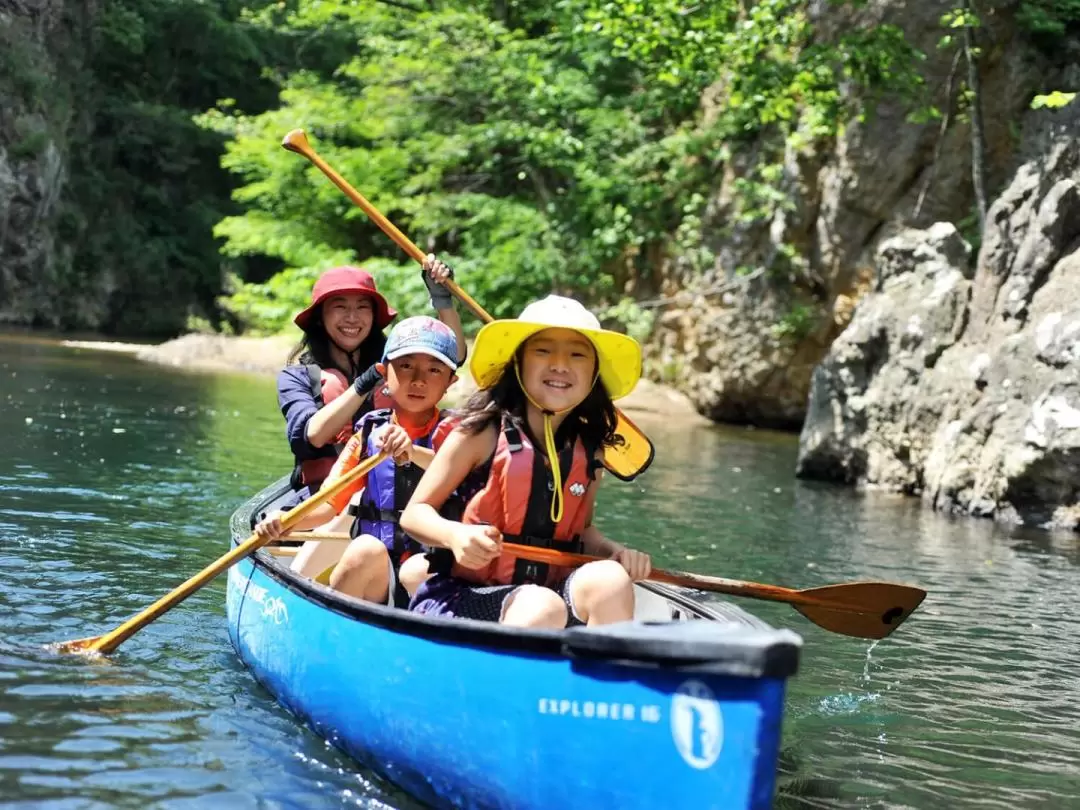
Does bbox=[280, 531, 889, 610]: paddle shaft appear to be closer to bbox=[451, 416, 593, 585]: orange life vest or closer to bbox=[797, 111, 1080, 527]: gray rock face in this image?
bbox=[451, 416, 593, 585]: orange life vest

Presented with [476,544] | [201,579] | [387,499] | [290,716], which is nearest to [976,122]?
[387,499]

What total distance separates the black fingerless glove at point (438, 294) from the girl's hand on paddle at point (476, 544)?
2292mm

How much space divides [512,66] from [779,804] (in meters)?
16.9

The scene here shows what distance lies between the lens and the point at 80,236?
31.0 meters

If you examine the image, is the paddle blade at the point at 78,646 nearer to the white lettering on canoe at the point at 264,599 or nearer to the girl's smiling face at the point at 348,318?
the white lettering on canoe at the point at 264,599

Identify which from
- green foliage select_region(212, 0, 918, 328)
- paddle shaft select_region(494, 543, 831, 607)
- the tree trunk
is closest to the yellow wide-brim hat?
paddle shaft select_region(494, 543, 831, 607)

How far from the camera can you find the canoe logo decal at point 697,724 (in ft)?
9.24

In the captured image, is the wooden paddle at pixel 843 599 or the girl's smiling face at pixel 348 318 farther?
the girl's smiling face at pixel 348 318

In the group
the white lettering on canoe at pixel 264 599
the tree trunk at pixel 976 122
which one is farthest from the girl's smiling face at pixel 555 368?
the tree trunk at pixel 976 122

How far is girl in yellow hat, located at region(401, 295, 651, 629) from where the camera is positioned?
12.5 feet

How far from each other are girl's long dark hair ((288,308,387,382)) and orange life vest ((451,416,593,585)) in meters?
1.93

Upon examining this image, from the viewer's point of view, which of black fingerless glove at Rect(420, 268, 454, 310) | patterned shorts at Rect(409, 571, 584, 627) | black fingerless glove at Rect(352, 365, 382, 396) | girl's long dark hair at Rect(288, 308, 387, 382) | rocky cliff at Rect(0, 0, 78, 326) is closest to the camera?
patterned shorts at Rect(409, 571, 584, 627)

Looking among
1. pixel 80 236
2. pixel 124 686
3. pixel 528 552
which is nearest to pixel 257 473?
pixel 124 686

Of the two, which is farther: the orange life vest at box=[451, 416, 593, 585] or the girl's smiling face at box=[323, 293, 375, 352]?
the girl's smiling face at box=[323, 293, 375, 352]
